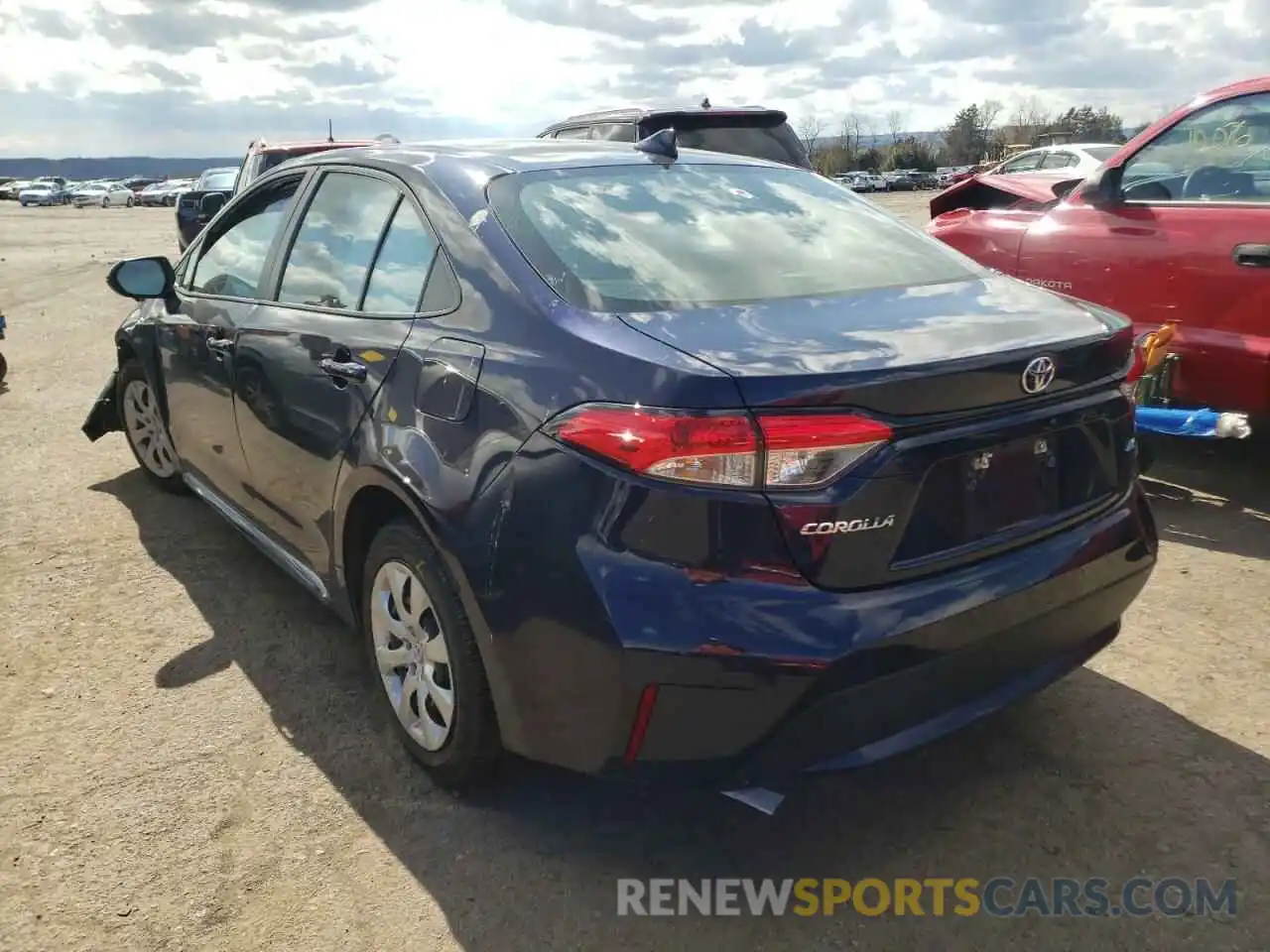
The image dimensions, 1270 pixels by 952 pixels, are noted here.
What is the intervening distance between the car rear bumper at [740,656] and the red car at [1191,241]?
2.73 m

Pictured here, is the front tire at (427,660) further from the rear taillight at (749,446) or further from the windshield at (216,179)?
the windshield at (216,179)

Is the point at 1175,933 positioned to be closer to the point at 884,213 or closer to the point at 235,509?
the point at 884,213

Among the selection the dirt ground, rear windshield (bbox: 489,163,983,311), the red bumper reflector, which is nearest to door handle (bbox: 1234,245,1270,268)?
the dirt ground

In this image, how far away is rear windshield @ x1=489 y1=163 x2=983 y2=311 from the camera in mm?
2518

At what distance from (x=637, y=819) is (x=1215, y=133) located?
13.7 feet

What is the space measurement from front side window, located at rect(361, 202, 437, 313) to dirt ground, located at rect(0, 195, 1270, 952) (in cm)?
127

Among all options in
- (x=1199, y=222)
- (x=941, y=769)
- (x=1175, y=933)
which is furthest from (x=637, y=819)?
(x=1199, y=222)

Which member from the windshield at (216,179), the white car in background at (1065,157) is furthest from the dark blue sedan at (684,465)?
the windshield at (216,179)

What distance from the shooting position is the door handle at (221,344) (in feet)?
12.1

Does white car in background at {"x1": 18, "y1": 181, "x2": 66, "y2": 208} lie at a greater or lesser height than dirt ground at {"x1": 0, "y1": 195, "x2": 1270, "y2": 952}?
greater

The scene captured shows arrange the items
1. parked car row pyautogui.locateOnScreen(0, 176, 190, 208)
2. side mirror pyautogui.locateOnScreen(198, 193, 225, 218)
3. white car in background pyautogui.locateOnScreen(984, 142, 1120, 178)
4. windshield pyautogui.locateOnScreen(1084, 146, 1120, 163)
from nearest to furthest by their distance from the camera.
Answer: side mirror pyautogui.locateOnScreen(198, 193, 225, 218) → white car in background pyautogui.locateOnScreen(984, 142, 1120, 178) → windshield pyautogui.locateOnScreen(1084, 146, 1120, 163) → parked car row pyautogui.locateOnScreen(0, 176, 190, 208)

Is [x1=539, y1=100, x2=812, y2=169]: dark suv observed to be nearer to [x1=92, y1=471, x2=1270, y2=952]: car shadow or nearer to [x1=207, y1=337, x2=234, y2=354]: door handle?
[x1=207, y1=337, x2=234, y2=354]: door handle

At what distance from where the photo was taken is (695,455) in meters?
2.04

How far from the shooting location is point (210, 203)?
11.9 meters
